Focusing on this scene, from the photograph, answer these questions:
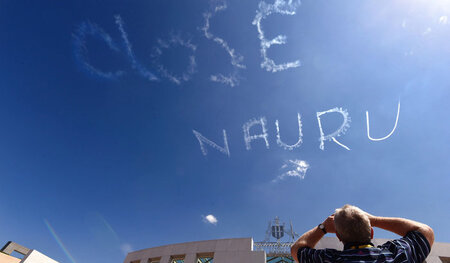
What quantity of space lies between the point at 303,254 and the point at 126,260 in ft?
90.3

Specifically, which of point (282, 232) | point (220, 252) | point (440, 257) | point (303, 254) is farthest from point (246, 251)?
point (303, 254)

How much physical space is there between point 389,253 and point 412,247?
300 millimetres

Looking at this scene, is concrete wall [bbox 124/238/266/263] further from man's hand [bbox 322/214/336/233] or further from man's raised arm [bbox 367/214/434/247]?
man's raised arm [bbox 367/214/434/247]

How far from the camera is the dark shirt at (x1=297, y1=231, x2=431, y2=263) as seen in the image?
184cm

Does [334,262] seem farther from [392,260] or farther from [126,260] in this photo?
[126,260]

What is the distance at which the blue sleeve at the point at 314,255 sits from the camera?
197 centimetres

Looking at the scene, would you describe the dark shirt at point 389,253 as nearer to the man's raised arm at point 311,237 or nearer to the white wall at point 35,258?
the man's raised arm at point 311,237

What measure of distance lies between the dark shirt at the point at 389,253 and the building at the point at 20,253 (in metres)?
23.4

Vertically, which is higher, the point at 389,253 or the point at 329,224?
the point at 329,224

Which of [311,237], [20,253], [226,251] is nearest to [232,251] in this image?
[226,251]

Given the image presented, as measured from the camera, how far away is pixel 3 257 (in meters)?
21.8

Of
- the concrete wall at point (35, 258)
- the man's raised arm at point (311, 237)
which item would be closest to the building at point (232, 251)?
the concrete wall at point (35, 258)

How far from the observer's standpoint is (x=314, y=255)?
82.1 inches

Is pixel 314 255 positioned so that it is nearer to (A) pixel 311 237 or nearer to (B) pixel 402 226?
(A) pixel 311 237
